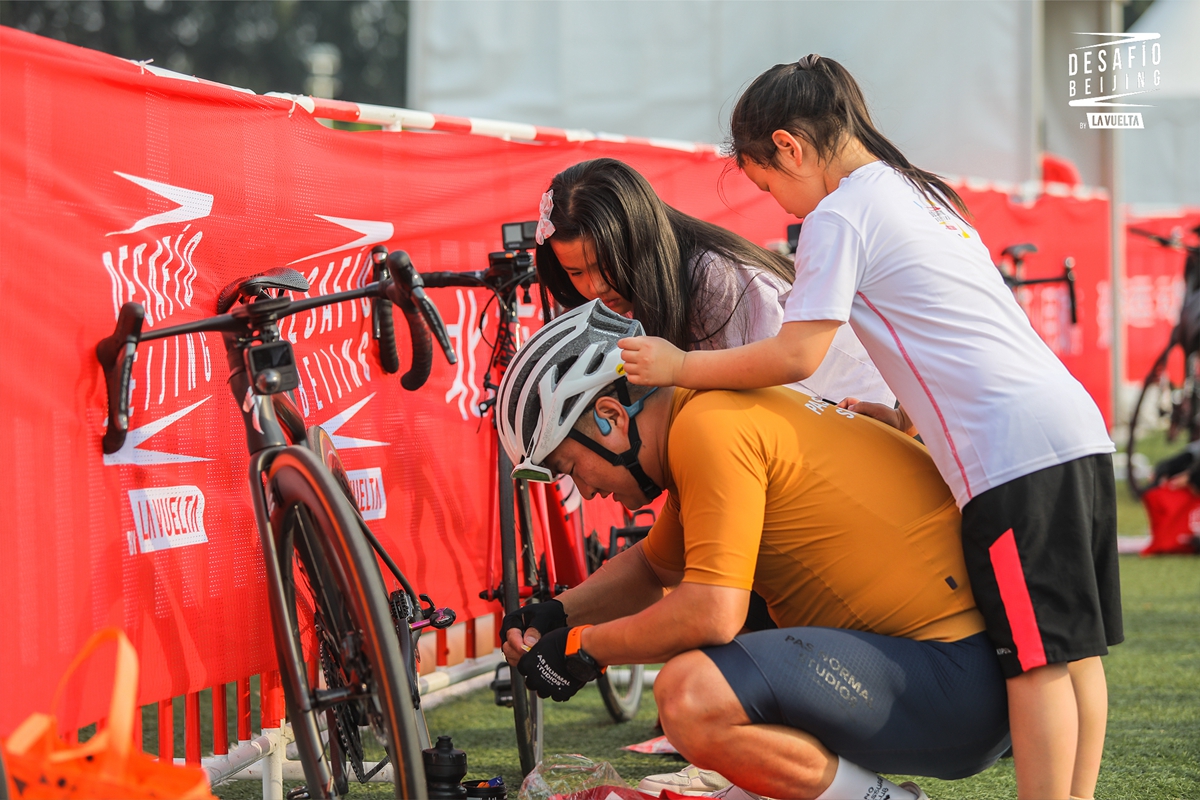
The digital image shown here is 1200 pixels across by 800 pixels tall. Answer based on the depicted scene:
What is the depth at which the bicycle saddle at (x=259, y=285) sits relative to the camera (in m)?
2.74

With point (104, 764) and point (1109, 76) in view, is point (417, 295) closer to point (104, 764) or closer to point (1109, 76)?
point (104, 764)

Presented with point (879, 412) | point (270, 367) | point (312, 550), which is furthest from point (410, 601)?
point (879, 412)

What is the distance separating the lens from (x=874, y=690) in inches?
93.1

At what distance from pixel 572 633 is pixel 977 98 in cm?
839

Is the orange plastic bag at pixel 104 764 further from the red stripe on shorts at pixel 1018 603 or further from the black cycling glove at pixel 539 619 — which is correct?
the red stripe on shorts at pixel 1018 603

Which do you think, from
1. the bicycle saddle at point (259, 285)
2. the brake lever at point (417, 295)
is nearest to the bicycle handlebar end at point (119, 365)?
the bicycle saddle at point (259, 285)

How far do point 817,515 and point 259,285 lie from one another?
1384 mm

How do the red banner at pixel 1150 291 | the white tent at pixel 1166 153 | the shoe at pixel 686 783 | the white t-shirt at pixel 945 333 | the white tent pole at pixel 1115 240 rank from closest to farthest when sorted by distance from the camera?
1. the white t-shirt at pixel 945 333
2. the shoe at pixel 686 783
3. the white tent pole at pixel 1115 240
4. the red banner at pixel 1150 291
5. the white tent at pixel 1166 153

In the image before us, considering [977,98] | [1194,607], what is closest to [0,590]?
[1194,607]

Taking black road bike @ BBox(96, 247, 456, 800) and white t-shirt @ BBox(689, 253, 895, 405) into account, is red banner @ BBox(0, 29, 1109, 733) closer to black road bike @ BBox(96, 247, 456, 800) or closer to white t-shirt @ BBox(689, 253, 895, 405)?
black road bike @ BBox(96, 247, 456, 800)

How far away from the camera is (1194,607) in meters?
6.02

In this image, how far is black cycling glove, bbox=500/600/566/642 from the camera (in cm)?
271

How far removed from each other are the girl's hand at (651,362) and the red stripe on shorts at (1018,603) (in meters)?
0.75

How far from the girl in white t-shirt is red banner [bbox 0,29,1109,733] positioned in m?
1.09
